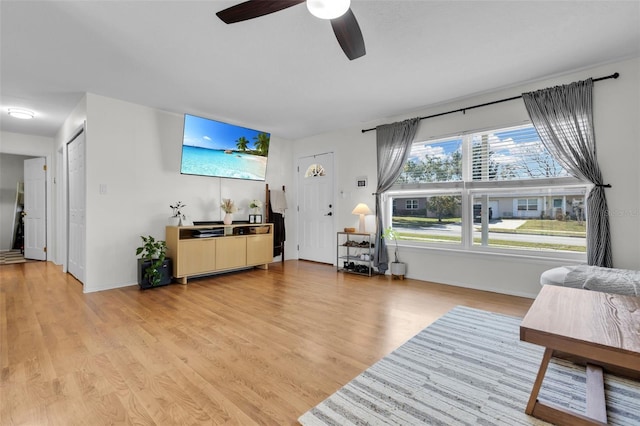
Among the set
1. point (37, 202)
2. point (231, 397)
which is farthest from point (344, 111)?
point (37, 202)

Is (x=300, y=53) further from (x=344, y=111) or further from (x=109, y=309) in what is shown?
(x=109, y=309)

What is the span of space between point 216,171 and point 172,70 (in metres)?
1.81

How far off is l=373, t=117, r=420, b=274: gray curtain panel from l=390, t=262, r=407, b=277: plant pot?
17 cm

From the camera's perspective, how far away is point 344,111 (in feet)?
14.1

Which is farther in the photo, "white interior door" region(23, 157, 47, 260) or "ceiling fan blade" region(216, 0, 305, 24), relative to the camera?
"white interior door" region(23, 157, 47, 260)

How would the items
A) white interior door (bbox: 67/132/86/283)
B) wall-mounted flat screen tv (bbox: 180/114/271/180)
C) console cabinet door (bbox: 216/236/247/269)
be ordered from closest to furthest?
white interior door (bbox: 67/132/86/283) → wall-mounted flat screen tv (bbox: 180/114/271/180) → console cabinet door (bbox: 216/236/247/269)

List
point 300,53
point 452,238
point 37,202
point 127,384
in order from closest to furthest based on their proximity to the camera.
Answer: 1. point 127,384
2. point 300,53
3. point 452,238
4. point 37,202

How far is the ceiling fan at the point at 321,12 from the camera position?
1.67m

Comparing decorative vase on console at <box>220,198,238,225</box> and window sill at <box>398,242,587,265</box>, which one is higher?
decorative vase on console at <box>220,198,238,225</box>

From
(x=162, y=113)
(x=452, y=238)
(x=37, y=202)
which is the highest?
(x=162, y=113)

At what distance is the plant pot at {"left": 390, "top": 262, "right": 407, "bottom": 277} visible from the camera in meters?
4.30

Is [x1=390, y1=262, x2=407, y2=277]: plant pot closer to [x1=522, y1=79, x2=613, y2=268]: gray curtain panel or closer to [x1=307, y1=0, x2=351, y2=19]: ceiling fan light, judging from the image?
[x1=522, y1=79, x2=613, y2=268]: gray curtain panel

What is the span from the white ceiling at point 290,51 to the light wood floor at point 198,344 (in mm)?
2483

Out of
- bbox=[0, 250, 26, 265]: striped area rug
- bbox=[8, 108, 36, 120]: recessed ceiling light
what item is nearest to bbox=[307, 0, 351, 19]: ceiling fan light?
bbox=[8, 108, 36, 120]: recessed ceiling light
